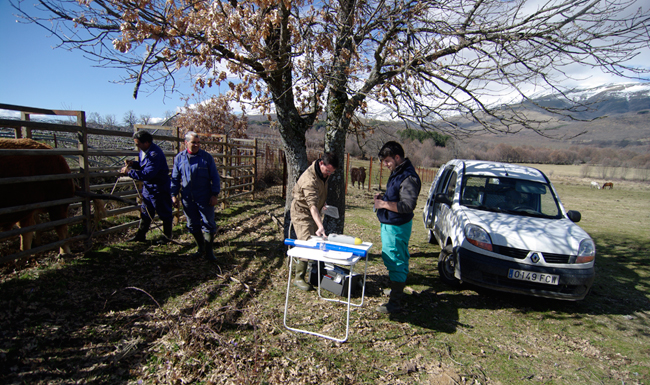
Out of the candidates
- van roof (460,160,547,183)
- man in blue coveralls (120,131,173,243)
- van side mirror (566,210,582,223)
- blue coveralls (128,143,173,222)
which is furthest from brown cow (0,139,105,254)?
van side mirror (566,210,582,223)

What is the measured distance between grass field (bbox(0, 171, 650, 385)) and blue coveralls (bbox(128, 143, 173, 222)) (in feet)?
2.26

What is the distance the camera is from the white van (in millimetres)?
4113

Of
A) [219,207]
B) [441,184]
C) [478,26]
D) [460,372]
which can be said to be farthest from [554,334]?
[219,207]

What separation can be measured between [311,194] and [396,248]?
4.06 ft

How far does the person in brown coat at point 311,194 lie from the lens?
154 inches

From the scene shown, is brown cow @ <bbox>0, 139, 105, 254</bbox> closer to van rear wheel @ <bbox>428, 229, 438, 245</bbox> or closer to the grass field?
the grass field

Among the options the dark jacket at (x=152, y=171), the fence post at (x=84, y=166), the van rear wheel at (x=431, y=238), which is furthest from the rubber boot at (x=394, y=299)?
the fence post at (x=84, y=166)

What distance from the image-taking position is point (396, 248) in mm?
3844

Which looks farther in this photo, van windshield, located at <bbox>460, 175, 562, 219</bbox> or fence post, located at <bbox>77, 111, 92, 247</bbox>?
van windshield, located at <bbox>460, 175, 562, 219</bbox>

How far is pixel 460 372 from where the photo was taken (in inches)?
118

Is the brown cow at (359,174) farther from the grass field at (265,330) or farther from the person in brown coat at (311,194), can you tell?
the person in brown coat at (311,194)

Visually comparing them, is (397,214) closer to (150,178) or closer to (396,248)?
(396,248)

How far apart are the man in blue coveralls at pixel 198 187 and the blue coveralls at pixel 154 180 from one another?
0.87 ft

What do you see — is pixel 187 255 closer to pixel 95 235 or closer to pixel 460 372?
pixel 95 235
